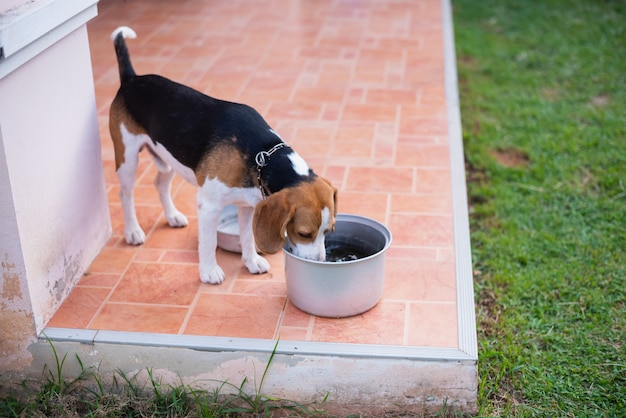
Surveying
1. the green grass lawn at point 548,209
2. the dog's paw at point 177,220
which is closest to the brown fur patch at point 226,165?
the dog's paw at point 177,220

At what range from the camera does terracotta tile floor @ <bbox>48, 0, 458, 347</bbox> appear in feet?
12.9

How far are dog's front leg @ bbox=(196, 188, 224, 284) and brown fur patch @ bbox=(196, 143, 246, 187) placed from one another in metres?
0.12

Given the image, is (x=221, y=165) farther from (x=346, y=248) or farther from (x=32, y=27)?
(x=32, y=27)

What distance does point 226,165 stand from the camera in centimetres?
380

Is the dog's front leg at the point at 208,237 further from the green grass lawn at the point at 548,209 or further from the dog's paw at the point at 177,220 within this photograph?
the green grass lawn at the point at 548,209

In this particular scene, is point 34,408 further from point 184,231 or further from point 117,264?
point 184,231

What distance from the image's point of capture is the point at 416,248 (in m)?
4.57

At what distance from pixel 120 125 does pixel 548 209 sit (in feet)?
9.95

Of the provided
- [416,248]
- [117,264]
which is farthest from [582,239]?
[117,264]

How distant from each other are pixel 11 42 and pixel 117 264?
1602 mm

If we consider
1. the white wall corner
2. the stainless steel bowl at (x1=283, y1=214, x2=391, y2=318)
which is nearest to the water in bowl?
the stainless steel bowl at (x1=283, y1=214, x2=391, y2=318)

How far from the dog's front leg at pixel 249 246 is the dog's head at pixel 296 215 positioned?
685 mm

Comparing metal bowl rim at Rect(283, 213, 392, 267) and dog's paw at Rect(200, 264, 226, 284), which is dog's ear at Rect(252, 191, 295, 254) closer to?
metal bowl rim at Rect(283, 213, 392, 267)

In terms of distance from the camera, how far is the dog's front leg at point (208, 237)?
3.91 meters
